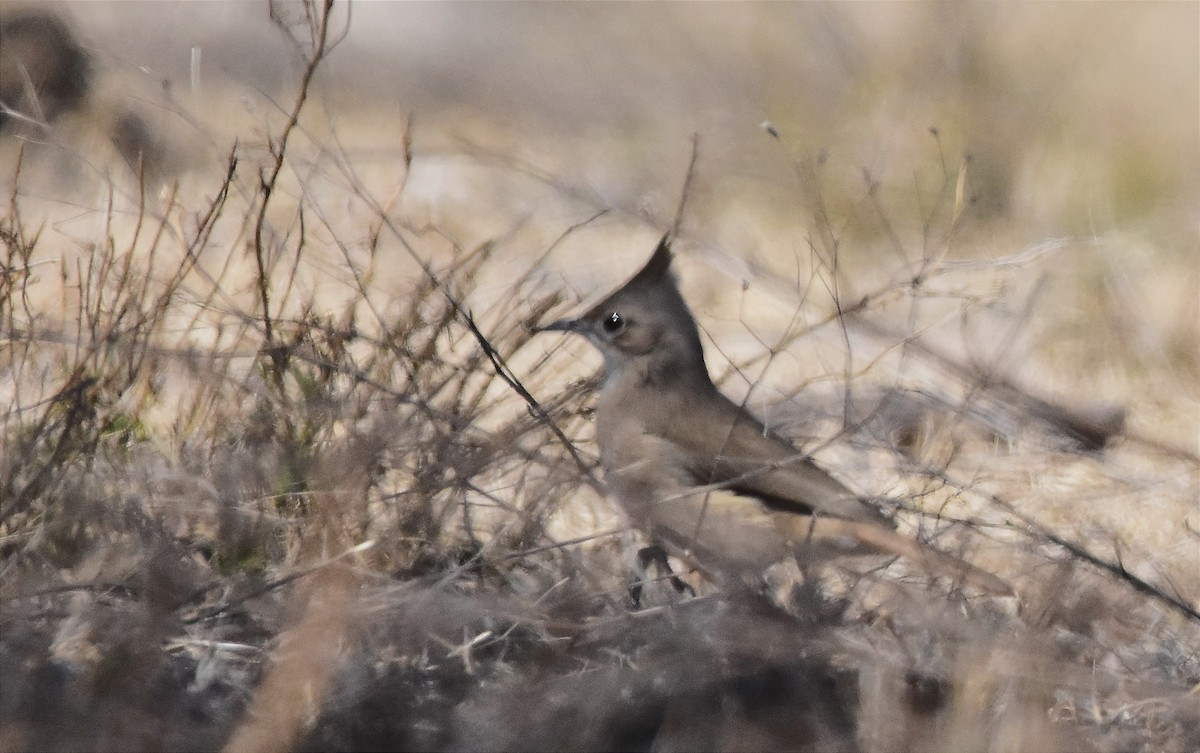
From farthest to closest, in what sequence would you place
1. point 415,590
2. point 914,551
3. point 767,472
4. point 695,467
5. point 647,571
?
1. point 695,467
2. point 767,472
3. point 647,571
4. point 914,551
5. point 415,590

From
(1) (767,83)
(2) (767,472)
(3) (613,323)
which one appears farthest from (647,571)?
(1) (767,83)

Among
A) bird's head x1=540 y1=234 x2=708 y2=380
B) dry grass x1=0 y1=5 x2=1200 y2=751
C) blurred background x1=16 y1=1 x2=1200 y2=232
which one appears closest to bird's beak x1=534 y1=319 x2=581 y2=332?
bird's head x1=540 y1=234 x2=708 y2=380

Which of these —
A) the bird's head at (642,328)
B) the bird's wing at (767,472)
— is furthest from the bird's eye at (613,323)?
the bird's wing at (767,472)

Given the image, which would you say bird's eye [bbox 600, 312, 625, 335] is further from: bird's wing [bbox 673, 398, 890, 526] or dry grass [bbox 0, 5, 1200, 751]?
bird's wing [bbox 673, 398, 890, 526]

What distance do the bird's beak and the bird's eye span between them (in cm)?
9

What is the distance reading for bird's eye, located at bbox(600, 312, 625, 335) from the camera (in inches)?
171

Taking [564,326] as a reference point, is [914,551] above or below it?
below

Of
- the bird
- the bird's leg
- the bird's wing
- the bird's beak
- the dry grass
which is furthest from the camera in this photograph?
the bird's beak

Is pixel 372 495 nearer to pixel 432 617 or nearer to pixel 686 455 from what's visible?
pixel 432 617

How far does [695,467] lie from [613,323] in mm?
553

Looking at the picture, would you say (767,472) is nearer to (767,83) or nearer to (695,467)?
(695,467)

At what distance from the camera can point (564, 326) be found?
420 centimetres

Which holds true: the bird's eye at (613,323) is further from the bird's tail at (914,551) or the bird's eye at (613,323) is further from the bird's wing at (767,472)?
the bird's tail at (914,551)

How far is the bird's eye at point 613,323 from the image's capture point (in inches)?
171
